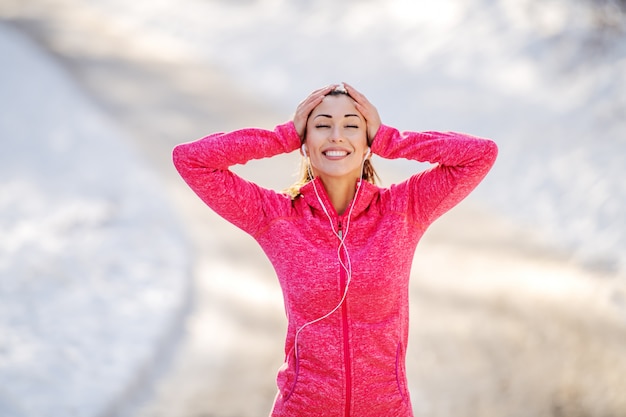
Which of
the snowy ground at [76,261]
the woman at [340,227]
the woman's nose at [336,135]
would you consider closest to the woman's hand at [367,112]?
the woman at [340,227]

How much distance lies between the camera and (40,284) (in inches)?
256

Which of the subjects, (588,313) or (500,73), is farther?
(500,73)

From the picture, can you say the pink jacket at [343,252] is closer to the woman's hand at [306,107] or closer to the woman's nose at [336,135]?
the woman's hand at [306,107]

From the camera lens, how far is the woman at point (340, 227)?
107 inches

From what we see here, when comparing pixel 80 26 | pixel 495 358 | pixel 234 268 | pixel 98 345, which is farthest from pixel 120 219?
pixel 80 26

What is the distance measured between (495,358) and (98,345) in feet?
8.50

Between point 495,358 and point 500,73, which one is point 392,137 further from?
point 500,73

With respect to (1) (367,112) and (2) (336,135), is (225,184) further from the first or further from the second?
(1) (367,112)

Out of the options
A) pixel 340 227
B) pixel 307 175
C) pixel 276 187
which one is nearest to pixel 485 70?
pixel 276 187

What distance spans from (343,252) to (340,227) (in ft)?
0.33

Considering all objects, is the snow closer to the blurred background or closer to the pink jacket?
the blurred background

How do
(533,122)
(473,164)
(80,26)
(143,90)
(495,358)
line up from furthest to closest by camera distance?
(80,26)
(143,90)
(533,122)
(495,358)
(473,164)

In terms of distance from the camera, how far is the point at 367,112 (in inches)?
116

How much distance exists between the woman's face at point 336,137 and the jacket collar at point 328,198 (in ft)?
0.20
